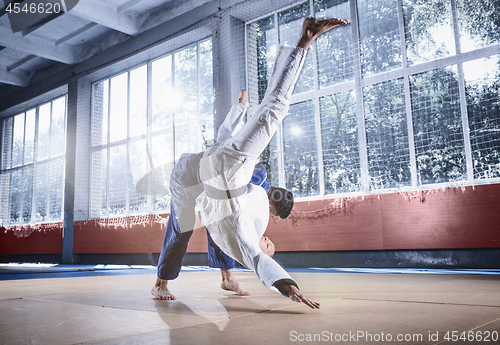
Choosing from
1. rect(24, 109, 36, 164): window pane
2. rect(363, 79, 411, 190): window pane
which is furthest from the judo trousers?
rect(24, 109, 36, 164): window pane

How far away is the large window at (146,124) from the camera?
673cm

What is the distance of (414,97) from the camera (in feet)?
15.5

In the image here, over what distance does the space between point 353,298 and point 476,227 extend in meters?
2.52

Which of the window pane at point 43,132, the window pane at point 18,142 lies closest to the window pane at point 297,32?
the window pane at point 43,132

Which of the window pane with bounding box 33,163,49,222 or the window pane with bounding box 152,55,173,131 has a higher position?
the window pane with bounding box 152,55,173,131

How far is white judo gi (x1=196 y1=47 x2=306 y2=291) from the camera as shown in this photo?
159 cm

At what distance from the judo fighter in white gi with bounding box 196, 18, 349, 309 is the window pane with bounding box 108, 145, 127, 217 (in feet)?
20.4

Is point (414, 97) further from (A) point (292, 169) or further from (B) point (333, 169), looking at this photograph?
(A) point (292, 169)

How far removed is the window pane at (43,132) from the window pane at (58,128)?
20cm

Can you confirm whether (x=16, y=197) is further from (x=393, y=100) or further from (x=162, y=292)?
(x=162, y=292)

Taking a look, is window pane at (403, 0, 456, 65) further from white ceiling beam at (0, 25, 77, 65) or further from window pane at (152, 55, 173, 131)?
Result: white ceiling beam at (0, 25, 77, 65)

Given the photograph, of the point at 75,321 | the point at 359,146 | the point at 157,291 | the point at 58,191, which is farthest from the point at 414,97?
the point at 58,191

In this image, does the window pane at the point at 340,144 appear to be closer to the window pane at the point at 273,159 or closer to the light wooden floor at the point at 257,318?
the window pane at the point at 273,159

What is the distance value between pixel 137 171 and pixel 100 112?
73.6 inches
